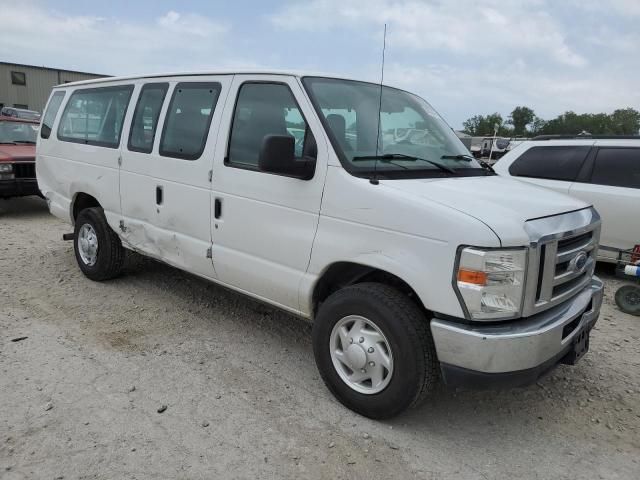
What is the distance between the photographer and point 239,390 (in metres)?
3.48

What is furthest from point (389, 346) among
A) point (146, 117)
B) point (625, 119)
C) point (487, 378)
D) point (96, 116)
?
point (625, 119)

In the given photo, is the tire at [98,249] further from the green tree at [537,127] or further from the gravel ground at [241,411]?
the green tree at [537,127]

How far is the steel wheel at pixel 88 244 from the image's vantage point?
5.39 meters

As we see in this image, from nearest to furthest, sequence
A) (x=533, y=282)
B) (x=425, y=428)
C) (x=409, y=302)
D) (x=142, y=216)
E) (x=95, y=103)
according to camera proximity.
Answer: (x=533, y=282), (x=409, y=302), (x=425, y=428), (x=142, y=216), (x=95, y=103)

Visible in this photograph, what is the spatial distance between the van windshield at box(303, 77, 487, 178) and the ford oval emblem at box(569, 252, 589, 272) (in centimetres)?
94

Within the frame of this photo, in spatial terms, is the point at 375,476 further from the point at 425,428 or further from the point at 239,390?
the point at 239,390

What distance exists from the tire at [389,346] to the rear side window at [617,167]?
4649 mm

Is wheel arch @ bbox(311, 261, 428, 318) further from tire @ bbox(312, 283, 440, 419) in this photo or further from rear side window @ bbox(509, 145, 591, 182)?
rear side window @ bbox(509, 145, 591, 182)

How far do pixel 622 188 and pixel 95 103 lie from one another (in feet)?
20.0

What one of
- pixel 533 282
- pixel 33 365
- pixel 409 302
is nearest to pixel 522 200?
pixel 533 282

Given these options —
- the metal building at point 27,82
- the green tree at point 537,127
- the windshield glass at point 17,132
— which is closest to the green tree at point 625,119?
the green tree at point 537,127

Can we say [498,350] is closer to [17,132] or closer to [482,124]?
[17,132]

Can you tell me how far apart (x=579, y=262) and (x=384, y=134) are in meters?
1.49

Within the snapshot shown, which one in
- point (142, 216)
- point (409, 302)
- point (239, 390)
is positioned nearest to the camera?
point (409, 302)
